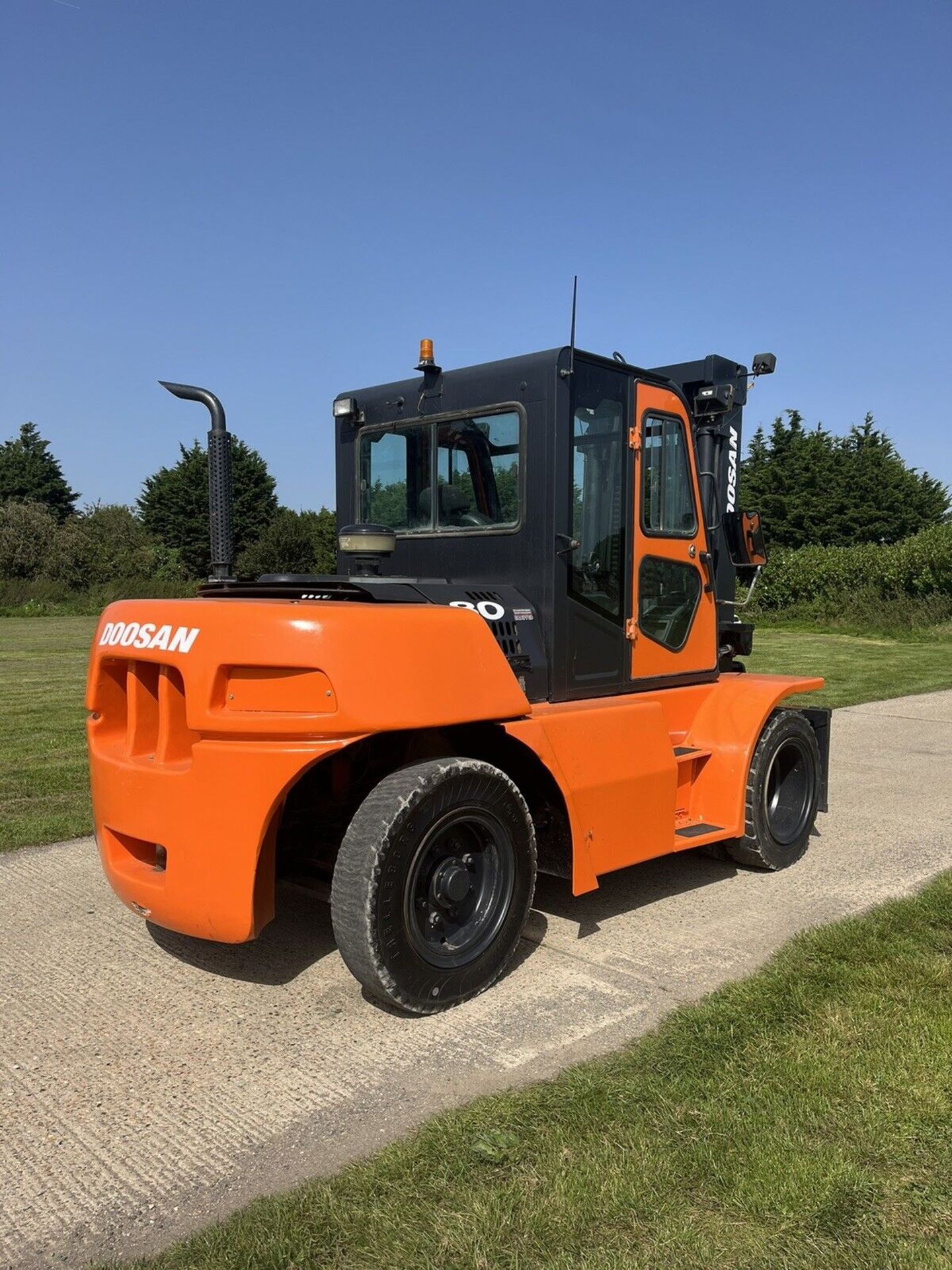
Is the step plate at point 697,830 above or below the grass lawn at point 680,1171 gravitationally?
above

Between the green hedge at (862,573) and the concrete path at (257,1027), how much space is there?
19.4 m

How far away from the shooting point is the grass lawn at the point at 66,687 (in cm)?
683

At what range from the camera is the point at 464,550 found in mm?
4855

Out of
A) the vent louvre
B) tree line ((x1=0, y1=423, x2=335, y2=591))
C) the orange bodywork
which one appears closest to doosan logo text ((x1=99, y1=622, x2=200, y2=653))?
the orange bodywork

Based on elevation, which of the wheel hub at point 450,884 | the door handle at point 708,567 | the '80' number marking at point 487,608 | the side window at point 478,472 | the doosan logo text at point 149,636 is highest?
the side window at point 478,472

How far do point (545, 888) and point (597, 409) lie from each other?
243 centimetres

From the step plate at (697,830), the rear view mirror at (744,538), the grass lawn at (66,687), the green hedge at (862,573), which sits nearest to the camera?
the step plate at (697,830)

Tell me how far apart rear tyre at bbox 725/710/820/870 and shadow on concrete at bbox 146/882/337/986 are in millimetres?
2266

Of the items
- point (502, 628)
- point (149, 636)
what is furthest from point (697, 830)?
point (149, 636)

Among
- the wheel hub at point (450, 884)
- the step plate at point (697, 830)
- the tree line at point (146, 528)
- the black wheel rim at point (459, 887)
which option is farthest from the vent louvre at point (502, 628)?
the tree line at point (146, 528)

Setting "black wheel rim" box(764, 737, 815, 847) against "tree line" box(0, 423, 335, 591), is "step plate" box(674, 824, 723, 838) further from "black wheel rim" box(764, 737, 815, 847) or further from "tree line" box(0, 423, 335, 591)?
"tree line" box(0, 423, 335, 591)

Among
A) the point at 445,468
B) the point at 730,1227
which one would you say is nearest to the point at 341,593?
the point at 445,468

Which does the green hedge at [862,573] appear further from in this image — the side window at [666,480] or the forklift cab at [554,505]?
the side window at [666,480]

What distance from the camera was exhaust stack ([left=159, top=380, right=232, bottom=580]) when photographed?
4180 mm
